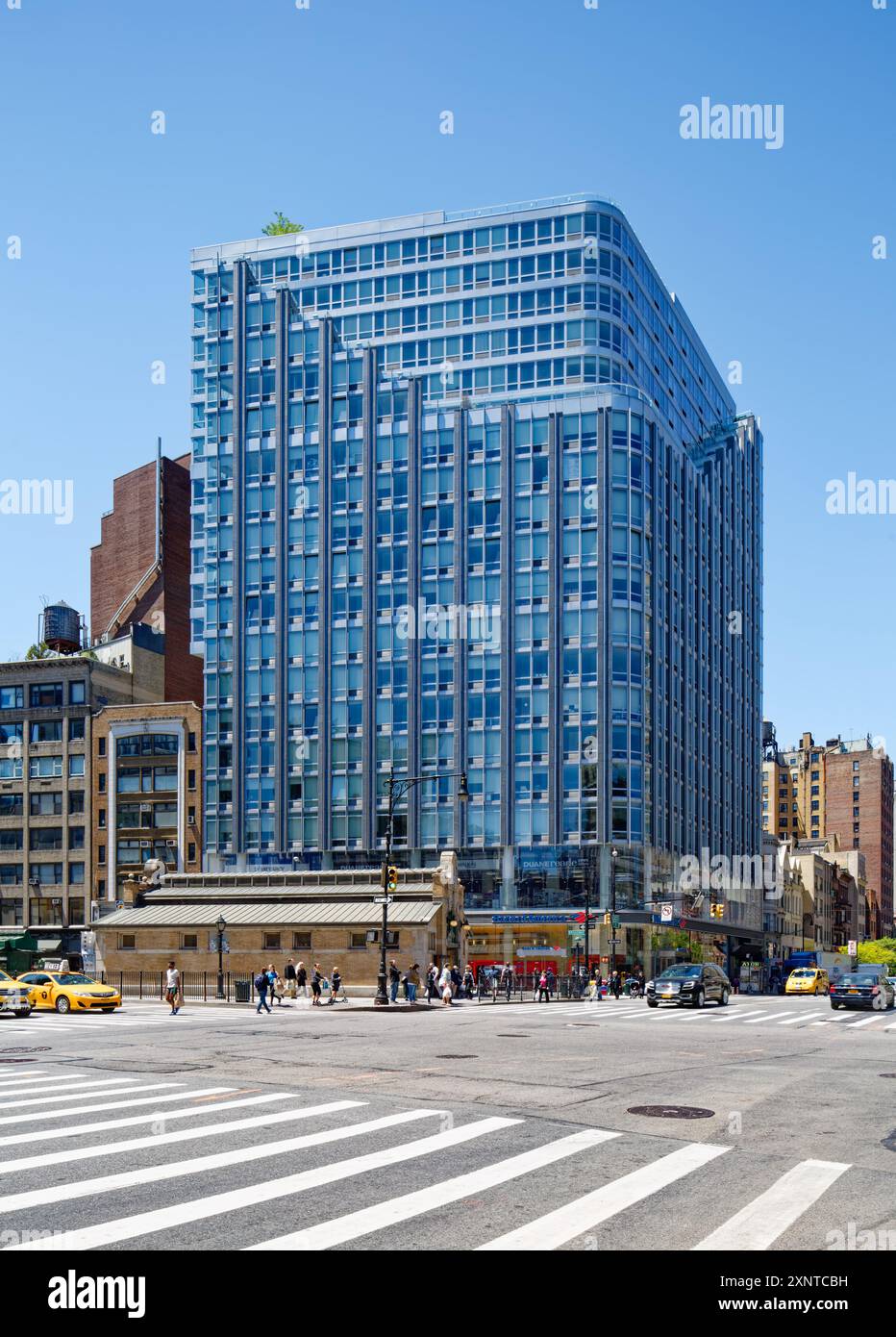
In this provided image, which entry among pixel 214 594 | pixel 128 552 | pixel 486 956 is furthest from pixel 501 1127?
pixel 128 552

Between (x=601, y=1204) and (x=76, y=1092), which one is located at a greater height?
(x=601, y=1204)

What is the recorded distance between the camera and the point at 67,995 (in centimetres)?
4062

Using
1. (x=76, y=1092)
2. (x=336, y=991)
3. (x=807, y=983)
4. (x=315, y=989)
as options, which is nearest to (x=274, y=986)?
(x=315, y=989)

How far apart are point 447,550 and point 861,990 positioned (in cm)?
4469

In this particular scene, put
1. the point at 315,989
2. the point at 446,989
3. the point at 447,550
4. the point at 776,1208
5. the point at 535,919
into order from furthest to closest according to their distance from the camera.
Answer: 1. the point at 447,550
2. the point at 535,919
3. the point at 446,989
4. the point at 315,989
5. the point at 776,1208

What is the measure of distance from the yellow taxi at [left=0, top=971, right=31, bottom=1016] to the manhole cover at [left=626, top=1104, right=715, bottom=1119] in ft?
86.0

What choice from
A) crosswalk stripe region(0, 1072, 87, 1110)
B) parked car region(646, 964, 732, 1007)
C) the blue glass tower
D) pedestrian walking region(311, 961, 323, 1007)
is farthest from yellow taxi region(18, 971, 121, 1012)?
the blue glass tower

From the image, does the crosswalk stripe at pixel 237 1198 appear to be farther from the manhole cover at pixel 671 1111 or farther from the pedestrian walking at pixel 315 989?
the pedestrian walking at pixel 315 989

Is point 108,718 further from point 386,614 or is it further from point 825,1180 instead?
point 825,1180

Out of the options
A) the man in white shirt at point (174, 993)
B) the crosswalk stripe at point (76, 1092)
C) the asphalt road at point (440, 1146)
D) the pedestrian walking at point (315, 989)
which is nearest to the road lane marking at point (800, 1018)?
the asphalt road at point (440, 1146)

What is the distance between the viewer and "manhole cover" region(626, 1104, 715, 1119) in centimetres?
1620

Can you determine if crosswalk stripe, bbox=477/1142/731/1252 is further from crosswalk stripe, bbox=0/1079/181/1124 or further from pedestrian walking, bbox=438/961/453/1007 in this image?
pedestrian walking, bbox=438/961/453/1007

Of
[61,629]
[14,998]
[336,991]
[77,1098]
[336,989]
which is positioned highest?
[61,629]

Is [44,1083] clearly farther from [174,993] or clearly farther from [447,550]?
[447,550]
